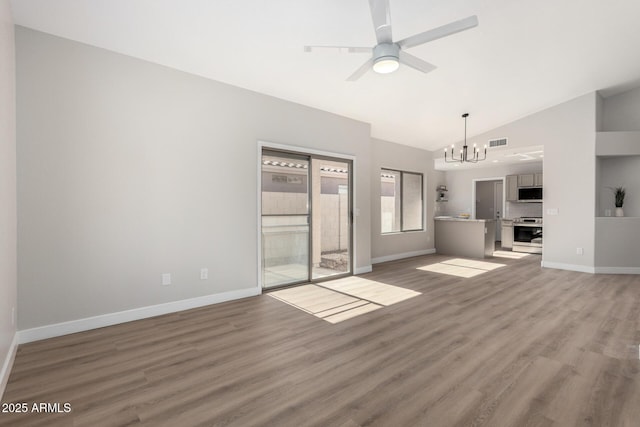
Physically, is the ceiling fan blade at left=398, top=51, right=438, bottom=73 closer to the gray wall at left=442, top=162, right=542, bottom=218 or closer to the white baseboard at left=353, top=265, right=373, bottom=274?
the white baseboard at left=353, top=265, right=373, bottom=274

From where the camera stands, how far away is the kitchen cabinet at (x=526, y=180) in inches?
349

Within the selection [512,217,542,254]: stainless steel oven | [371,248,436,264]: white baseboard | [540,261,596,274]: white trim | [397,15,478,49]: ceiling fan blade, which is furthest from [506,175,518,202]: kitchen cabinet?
[397,15,478,49]: ceiling fan blade

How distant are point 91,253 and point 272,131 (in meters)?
2.72

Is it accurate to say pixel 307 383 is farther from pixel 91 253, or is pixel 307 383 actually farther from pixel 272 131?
pixel 272 131

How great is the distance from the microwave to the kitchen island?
6.61ft

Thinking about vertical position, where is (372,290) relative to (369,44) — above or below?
below

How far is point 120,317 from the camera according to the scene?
10.9ft

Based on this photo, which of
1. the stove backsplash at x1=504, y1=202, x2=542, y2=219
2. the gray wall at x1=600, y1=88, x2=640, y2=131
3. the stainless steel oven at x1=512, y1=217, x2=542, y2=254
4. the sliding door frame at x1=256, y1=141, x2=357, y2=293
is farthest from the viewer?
the stove backsplash at x1=504, y1=202, x2=542, y2=219

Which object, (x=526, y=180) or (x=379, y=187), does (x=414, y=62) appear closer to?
(x=379, y=187)

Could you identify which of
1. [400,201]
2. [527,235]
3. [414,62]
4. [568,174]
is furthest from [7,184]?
[527,235]

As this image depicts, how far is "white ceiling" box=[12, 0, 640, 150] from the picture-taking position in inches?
113

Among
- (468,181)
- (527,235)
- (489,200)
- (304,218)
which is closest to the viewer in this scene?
(304,218)

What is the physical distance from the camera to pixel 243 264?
168 inches

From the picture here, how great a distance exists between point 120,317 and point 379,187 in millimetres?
5326
